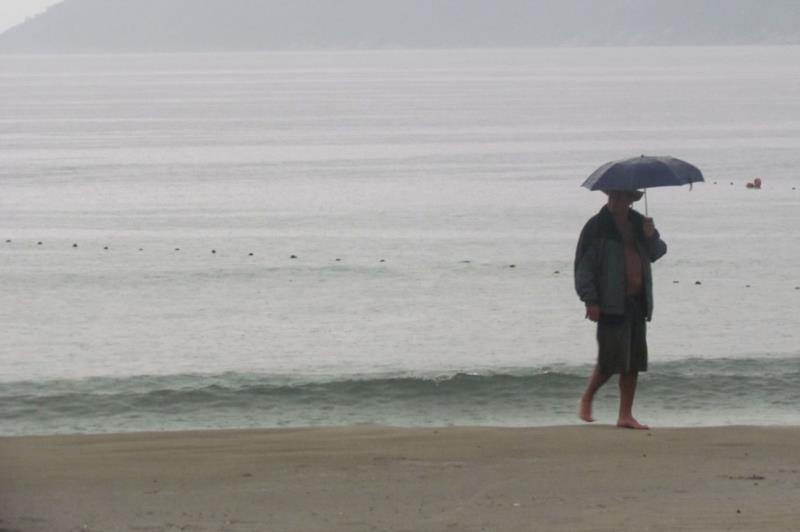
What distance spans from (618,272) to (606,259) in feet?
0.33

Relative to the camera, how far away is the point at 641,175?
9.72 metres

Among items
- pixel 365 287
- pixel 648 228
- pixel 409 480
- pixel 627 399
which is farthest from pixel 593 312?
pixel 365 287

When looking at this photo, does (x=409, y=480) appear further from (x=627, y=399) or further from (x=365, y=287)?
(x=365, y=287)

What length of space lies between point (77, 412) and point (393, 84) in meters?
127

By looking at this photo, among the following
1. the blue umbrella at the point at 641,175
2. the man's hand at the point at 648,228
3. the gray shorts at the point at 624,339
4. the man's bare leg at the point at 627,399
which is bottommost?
the man's bare leg at the point at 627,399

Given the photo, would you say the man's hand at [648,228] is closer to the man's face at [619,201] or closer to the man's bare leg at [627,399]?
the man's face at [619,201]

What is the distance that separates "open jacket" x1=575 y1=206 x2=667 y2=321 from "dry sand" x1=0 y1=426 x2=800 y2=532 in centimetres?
83

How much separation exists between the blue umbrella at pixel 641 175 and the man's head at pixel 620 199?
2.4 inches

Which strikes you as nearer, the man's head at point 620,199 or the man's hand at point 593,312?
the man's hand at point 593,312

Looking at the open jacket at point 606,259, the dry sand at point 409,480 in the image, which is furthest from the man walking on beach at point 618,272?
the dry sand at point 409,480

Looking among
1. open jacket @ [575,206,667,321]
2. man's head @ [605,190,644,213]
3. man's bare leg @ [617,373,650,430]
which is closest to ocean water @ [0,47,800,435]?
man's bare leg @ [617,373,650,430]

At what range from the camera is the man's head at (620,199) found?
978 cm

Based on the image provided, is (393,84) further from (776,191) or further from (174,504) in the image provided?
(174,504)

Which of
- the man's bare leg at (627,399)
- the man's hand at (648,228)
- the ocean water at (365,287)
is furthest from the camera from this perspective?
the ocean water at (365,287)
